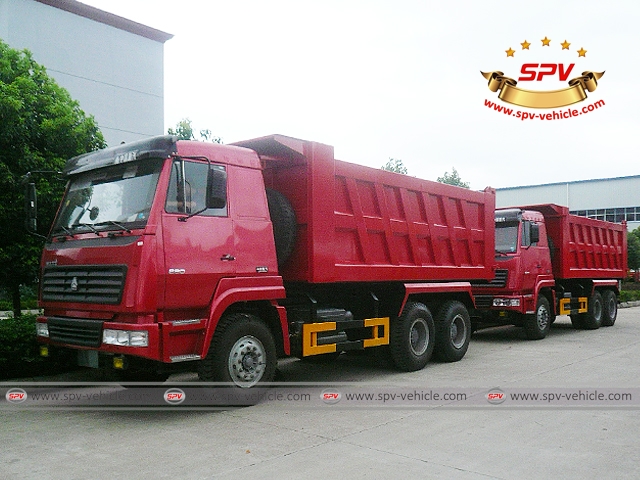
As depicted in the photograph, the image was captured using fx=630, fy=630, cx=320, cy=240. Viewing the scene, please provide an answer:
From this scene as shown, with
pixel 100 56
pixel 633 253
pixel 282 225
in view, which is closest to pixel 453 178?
pixel 633 253

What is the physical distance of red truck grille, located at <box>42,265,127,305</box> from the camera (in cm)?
593

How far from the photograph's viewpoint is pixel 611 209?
175 ft

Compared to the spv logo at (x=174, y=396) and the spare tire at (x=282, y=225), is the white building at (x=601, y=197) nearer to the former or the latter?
the spare tire at (x=282, y=225)

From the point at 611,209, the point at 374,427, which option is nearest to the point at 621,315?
the point at 374,427

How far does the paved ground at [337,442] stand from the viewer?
459 cm

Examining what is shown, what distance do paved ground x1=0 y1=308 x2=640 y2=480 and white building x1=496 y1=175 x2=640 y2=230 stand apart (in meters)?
49.8

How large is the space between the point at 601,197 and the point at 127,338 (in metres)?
54.6

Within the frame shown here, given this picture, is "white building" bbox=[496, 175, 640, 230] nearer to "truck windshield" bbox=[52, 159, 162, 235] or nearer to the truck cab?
the truck cab

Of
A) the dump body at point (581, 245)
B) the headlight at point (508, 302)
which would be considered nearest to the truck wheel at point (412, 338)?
the headlight at point (508, 302)

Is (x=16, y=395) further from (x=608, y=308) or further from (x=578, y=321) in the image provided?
(x=608, y=308)

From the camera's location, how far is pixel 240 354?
21.4 ft

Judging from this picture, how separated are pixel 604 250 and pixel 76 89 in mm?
19663

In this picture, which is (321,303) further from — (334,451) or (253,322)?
(334,451)

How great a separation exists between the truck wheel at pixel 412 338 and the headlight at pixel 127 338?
13.0 ft
